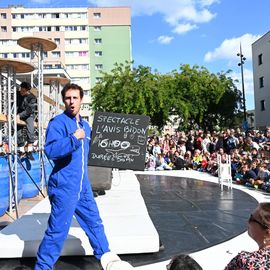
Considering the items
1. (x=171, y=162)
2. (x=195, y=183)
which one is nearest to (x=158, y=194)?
(x=195, y=183)

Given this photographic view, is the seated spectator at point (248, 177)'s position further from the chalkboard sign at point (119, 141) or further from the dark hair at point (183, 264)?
the dark hair at point (183, 264)

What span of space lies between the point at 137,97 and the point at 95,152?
22246 mm

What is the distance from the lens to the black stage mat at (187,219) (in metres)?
4.29

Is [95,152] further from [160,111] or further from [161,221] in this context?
[160,111]

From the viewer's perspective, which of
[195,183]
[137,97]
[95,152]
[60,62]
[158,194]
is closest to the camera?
[95,152]

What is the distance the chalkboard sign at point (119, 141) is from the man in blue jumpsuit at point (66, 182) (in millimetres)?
1642

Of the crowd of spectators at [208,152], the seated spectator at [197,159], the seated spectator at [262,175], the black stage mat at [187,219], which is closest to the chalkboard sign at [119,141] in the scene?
the black stage mat at [187,219]

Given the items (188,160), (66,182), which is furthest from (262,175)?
(66,182)

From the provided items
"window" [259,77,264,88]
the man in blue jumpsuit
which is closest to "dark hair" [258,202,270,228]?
the man in blue jumpsuit

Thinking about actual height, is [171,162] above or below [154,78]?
below

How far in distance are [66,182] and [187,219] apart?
3046 millimetres

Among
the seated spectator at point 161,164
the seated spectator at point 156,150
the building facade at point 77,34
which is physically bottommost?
the seated spectator at point 161,164

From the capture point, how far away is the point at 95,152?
5750 millimetres

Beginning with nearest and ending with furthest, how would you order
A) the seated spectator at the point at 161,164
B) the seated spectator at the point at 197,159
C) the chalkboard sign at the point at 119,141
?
the chalkboard sign at the point at 119,141 < the seated spectator at the point at 197,159 < the seated spectator at the point at 161,164
